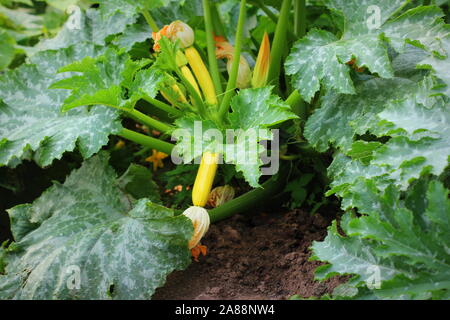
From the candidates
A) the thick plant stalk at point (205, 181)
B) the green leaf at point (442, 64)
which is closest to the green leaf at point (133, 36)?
the thick plant stalk at point (205, 181)

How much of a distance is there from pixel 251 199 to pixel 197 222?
0.34m

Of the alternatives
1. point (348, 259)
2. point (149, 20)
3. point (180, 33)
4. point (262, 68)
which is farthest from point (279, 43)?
point (348, 259)

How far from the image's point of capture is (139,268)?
6.09 feet

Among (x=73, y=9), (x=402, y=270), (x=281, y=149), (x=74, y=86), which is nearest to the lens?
(x=402, y=270)

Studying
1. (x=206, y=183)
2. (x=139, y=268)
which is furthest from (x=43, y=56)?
(x=139, y=268)

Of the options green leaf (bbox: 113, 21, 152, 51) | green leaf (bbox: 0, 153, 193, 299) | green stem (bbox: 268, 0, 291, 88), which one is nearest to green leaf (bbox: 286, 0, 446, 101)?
green stem (bbox: 268, 0, 291, 88)

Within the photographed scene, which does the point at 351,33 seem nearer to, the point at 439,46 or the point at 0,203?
the point at 439,46

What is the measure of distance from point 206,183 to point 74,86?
53 centimetres

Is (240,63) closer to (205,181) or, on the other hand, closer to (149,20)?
(149,20)

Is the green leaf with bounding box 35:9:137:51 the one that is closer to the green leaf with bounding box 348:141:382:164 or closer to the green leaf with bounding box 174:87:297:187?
the green leaf with bounding box 174:87:297:187

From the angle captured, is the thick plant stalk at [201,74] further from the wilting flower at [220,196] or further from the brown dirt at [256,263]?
the brown dirt at [256,263]

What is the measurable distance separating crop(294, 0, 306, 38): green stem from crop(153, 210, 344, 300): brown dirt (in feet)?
2.40

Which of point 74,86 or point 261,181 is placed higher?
point 74,86

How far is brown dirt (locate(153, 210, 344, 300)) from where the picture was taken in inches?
74.0
